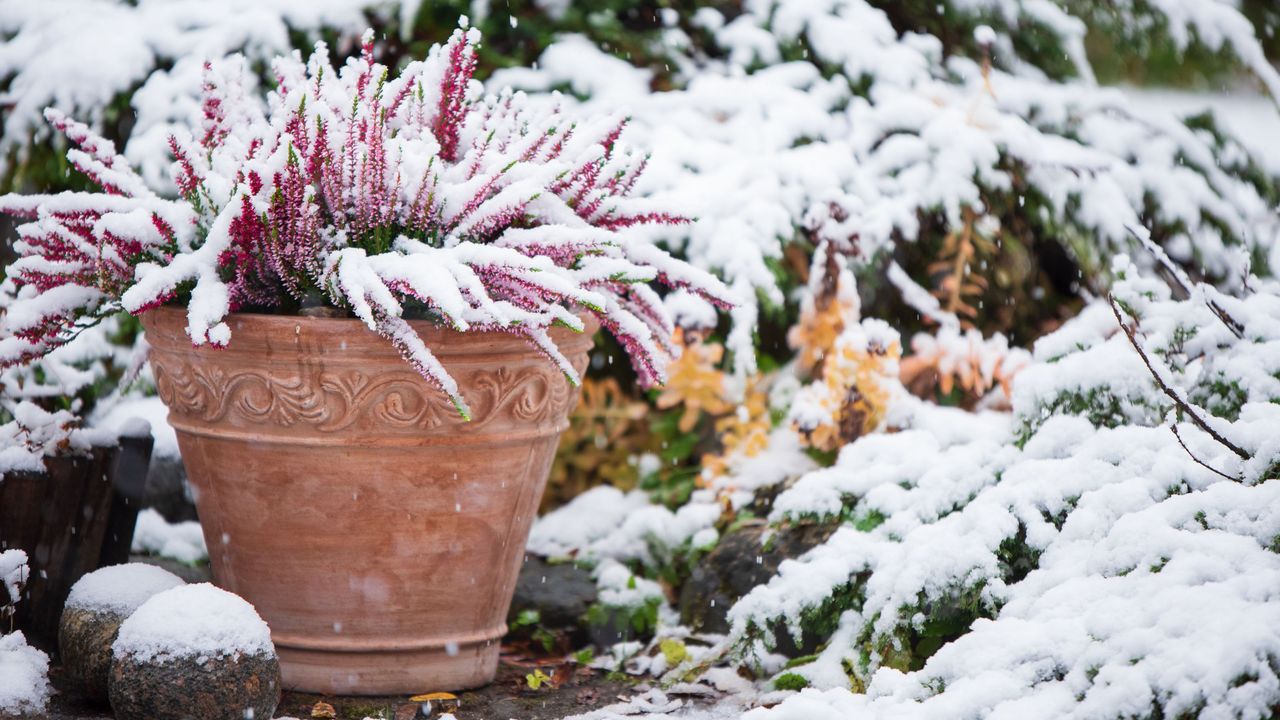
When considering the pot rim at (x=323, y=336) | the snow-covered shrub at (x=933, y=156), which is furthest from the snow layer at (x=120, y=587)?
the snow-covered shrub at (x=933, y=156)

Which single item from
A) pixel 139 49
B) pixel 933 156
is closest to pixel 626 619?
pixel 933 156

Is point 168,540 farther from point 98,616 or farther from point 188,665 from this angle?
point 188,665

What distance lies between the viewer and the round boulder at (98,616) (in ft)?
6.09

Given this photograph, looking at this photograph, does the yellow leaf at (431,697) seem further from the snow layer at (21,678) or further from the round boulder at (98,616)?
the snow layer at (21,678)

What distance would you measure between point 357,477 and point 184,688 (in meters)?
0.44

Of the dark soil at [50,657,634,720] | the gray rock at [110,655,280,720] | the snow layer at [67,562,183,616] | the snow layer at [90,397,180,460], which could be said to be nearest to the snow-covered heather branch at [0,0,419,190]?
the snow layer at [90,397,180,460]

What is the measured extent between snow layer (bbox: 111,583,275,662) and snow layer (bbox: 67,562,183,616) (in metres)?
0.13

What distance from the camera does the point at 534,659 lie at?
2428 millimetres

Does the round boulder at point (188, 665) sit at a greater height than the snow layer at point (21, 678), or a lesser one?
greater

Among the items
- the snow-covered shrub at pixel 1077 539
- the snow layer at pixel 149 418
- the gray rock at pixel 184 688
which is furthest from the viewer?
the snow layer at pixel 149 418

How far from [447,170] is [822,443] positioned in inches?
45.2

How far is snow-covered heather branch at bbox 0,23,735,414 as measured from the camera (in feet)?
6.00

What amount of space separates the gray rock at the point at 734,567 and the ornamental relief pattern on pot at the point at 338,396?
713 millimetres

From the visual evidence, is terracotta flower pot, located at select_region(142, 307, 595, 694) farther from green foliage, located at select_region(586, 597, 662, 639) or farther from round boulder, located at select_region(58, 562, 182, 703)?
green foliage, located at select_region(586, 597, 662, 639)
